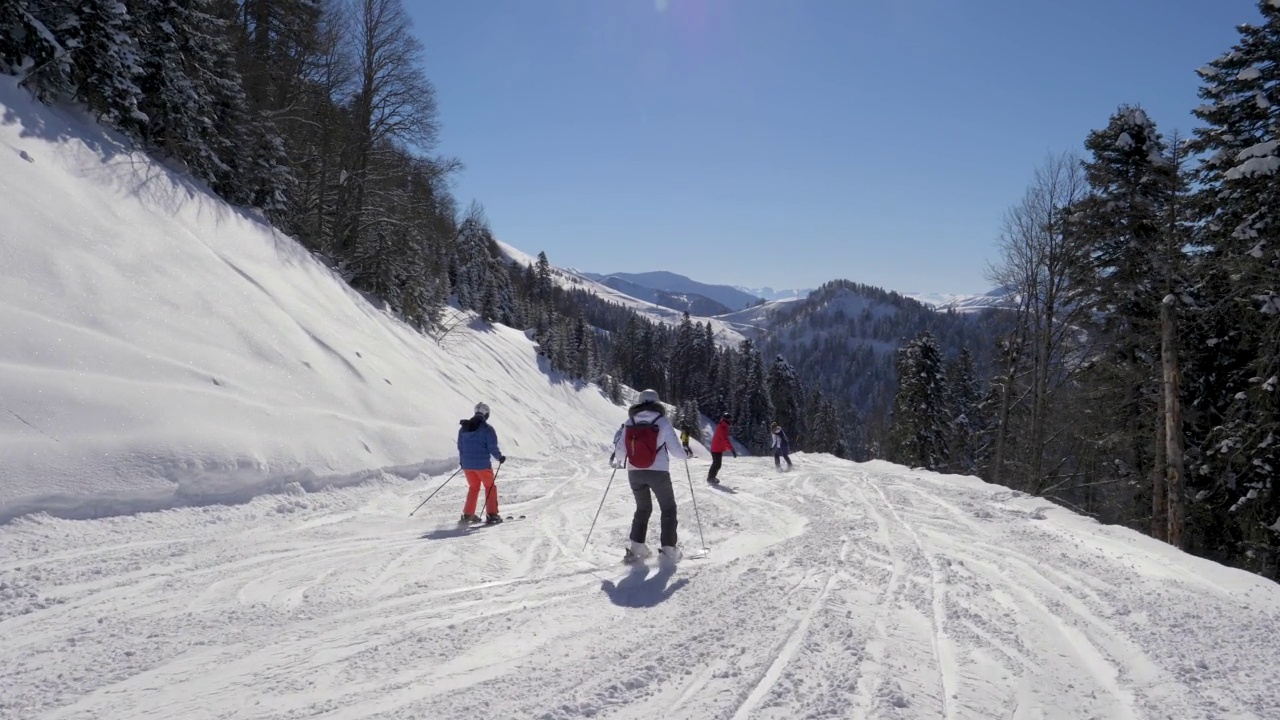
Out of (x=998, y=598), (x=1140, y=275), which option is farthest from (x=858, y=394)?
Result: (x=998, y=598)

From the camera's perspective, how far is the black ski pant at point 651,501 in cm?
655

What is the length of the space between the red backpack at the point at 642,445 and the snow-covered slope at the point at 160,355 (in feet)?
17.0

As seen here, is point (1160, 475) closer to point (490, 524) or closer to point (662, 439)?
point (662, 439)

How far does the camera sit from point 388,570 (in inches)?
228

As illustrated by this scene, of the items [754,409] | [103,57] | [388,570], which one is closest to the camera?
[388,570]

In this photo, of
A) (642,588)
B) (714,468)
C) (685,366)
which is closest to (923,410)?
(714,468)

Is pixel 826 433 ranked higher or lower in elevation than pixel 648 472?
A: lower

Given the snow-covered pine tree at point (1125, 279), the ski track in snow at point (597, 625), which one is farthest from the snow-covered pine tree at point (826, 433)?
the ski track in snow at point (597, 625)

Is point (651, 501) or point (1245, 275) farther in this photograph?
point (1245, 275)

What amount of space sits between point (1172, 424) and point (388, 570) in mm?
14472

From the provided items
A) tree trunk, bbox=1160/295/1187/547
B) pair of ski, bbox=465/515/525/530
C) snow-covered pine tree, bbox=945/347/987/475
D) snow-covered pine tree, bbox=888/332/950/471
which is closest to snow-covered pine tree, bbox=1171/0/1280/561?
tree trunk, bbox=1160/295/1187/547

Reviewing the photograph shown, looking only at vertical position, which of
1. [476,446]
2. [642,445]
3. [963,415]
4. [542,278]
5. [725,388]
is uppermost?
[542,278]

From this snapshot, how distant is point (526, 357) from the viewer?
41.0 metres

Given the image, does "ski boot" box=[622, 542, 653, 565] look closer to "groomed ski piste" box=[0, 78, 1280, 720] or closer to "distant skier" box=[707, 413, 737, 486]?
"groomed ski piste" box=[0, 78, 1280, 720]
